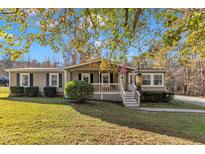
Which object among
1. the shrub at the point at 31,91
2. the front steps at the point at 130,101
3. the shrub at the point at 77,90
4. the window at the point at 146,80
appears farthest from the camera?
the window at the point at 146,80

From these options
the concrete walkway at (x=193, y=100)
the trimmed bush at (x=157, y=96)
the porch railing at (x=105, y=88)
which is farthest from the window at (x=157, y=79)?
the porch railing at (x=105, y=88)

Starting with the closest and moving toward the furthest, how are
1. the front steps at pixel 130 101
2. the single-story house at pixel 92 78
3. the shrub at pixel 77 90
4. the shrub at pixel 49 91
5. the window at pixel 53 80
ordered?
the shrub at pixel 77 90 → the front steps at pixel 130 101 → the single-story house at pixel 92 78 → the shrub at pixel 49 91 → the window at pixel 53 80

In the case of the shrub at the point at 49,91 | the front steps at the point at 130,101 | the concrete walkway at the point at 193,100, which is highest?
the shrub at the point at 49,91

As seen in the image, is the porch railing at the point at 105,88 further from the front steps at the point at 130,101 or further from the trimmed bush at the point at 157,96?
the trimmed bush at the point at 157,96

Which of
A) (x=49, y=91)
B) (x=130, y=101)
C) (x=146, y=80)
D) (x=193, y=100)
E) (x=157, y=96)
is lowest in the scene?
(x=193, y=100)

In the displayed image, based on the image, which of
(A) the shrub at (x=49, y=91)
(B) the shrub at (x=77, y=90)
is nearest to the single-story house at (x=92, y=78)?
(A) the shrub at (x=49, y=91)

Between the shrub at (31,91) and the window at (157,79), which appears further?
the window at (157,79)

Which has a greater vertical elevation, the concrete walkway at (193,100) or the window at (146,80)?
the window at (146,80)

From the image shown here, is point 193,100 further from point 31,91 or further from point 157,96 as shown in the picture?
point 31,91

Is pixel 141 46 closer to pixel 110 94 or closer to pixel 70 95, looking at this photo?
pixel 70 95

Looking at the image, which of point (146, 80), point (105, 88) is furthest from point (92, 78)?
point (146, 80)

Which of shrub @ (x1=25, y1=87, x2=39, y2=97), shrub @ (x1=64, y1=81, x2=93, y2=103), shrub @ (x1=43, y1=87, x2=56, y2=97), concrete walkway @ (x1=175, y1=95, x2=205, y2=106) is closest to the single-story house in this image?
shrub @ (x1=43, y1=87, x2=56, y2=97)

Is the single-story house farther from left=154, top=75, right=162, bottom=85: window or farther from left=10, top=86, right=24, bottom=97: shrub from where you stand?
left=10, top=86, right=24, bottom=97: shrub
